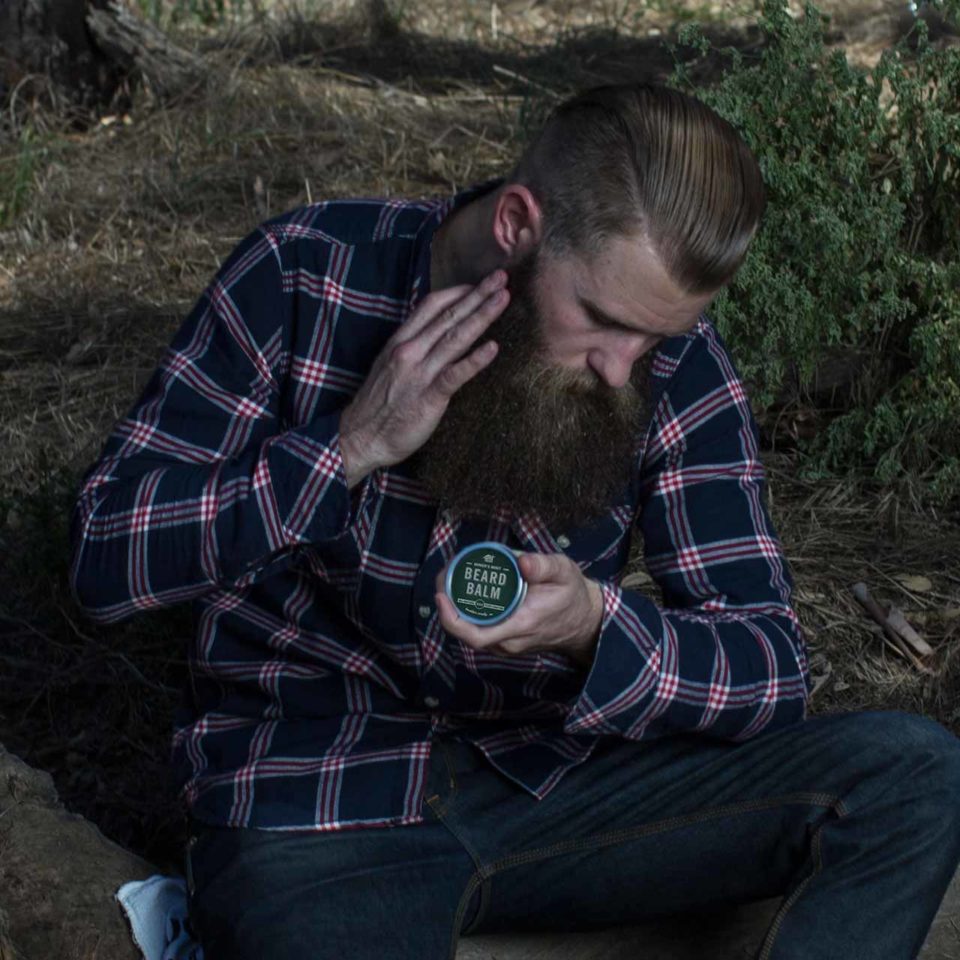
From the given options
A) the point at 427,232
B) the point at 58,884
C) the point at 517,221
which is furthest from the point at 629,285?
the point at 58,884

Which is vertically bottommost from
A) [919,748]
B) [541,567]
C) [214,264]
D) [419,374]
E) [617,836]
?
[617,836]

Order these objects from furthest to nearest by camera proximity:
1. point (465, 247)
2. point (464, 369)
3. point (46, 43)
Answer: point (46, 43) → point (465, 247) → point (464, 369)

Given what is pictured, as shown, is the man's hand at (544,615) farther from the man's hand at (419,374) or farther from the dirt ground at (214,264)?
the dirt ground at (214,264)

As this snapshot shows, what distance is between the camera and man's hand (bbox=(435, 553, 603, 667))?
2.40 m

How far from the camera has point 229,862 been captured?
2.69 meters

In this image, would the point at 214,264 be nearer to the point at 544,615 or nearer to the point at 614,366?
the point at 614,366

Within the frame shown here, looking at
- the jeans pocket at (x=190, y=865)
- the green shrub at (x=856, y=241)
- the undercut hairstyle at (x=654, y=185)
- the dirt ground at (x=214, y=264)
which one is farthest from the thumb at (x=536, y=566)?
the green shrub at (x=856, y=241)

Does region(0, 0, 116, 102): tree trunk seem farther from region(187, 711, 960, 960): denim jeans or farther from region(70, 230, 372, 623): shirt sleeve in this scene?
region(187, 711, 960, 960): denim jeans

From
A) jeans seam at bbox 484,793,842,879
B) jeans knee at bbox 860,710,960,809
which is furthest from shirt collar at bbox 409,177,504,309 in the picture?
jeans knee at bbox 860,710,960,809

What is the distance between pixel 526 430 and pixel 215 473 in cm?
53

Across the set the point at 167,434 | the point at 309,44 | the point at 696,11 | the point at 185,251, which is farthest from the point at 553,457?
the point at 696,11

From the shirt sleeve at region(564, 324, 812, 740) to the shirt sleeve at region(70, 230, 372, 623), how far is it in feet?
1.70

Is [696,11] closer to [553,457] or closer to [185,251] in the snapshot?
[185,251]

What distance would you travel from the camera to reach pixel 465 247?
2.84 metres
